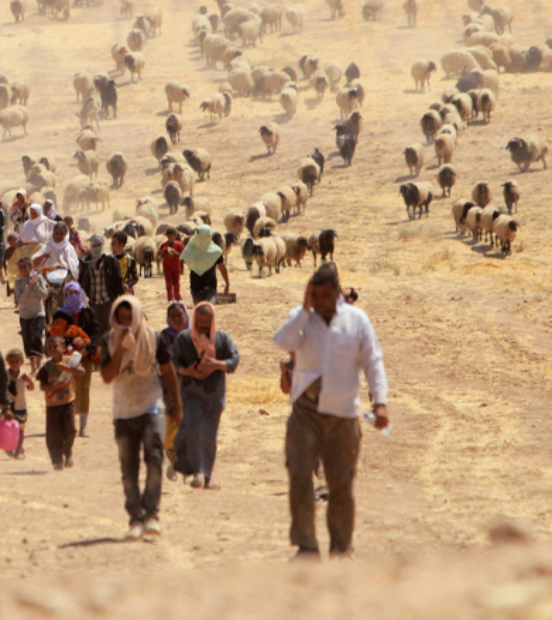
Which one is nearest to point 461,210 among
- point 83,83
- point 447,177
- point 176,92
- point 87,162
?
point 447,177

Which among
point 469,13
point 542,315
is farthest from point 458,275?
point 469,13

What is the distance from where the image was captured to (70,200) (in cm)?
3066

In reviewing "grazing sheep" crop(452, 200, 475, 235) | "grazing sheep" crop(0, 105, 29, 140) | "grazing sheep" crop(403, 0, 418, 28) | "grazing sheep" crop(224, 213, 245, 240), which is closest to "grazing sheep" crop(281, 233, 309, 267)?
"grazing sheep" crop(224, 213, 245, 240)

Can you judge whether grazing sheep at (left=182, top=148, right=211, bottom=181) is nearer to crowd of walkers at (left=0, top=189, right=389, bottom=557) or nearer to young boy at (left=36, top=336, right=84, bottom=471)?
crowd of walkers at (left=0, top=189, right=389, bottom=557)

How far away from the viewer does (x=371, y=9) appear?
5597 cm

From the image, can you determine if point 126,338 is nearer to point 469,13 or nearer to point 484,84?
point 484,84

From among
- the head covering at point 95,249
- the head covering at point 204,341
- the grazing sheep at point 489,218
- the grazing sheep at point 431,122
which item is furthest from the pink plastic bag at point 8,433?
the grazing sheep at point 431,122

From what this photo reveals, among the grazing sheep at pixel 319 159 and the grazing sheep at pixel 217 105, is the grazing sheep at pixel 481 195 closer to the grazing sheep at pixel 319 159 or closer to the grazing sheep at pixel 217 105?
the grazing sheep at pixel 319 159

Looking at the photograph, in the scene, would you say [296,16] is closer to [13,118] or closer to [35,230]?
[13,118]

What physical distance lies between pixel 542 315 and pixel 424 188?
10.8 metres

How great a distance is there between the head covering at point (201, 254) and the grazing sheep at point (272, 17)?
45.1 m

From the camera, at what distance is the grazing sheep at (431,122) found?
112 feet

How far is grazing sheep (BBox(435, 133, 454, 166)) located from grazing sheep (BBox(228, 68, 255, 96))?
46.9ft

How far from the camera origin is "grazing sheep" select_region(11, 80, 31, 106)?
4391 centimetres
